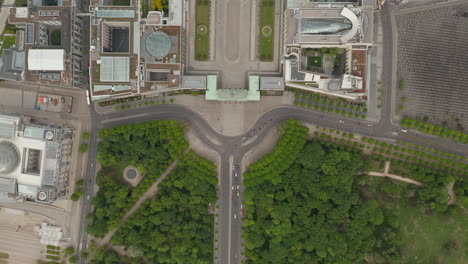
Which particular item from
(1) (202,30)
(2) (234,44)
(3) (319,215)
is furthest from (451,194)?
(1) (202,30)

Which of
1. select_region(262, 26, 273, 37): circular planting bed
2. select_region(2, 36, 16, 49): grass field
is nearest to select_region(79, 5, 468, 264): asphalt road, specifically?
select_region(262, 26, 273, 37): circular planting bed

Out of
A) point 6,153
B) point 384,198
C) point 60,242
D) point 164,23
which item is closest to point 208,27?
point 164,23

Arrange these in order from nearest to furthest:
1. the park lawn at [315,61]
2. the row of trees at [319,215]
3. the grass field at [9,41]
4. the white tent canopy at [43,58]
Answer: the white tent canopy at [43,58] → the row of trees at [319,215] → the park lawn at [315,61] → the grass field at [9,41]

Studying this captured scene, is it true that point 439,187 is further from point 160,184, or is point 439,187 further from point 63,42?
point 63,42

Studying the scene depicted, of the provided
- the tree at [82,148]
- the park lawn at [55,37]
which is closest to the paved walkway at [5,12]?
the park lawn at [55,37]

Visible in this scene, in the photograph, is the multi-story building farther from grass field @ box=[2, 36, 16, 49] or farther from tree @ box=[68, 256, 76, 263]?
tree @ box=[68, 256, 76, 263]

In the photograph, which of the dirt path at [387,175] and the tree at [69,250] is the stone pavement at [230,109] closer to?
the dirt path at [387,175]
